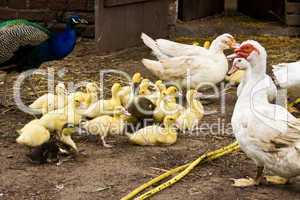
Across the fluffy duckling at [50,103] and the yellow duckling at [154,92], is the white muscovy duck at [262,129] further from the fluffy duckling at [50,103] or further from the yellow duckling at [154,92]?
the fluffy duckling at [50,103]

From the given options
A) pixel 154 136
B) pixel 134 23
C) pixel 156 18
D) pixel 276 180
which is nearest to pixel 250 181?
pixel 276 180

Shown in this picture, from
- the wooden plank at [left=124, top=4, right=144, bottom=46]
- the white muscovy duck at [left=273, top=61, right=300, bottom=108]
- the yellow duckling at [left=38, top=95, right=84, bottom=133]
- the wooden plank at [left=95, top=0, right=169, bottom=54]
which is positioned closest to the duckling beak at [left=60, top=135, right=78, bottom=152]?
the yellow duckling at [left=38, top=95, right=84, bottom=133]

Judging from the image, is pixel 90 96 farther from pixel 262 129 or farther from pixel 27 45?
pixel 262 129

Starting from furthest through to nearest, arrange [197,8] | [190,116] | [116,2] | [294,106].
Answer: [197,8] → [116,2] → [294,106] → [190,116]

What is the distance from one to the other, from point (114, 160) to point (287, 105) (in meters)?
1.88

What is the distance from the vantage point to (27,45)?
5566mm

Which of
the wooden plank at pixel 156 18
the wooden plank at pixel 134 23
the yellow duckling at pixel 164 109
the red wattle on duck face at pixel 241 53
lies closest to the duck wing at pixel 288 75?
the yellow duckling at pixel 164 109

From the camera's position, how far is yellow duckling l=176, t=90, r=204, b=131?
193 inches

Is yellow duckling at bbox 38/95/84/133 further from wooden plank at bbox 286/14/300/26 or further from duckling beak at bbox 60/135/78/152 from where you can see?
wooden plank at bbox 286/14/300/26

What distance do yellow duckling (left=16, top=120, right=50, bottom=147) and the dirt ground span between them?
17 cm

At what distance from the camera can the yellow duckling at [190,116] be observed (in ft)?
16.1

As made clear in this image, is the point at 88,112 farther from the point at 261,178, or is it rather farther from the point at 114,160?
the point at 261,178

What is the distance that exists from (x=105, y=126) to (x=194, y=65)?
4.26ft

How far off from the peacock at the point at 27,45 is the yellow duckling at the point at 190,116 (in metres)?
1.34
